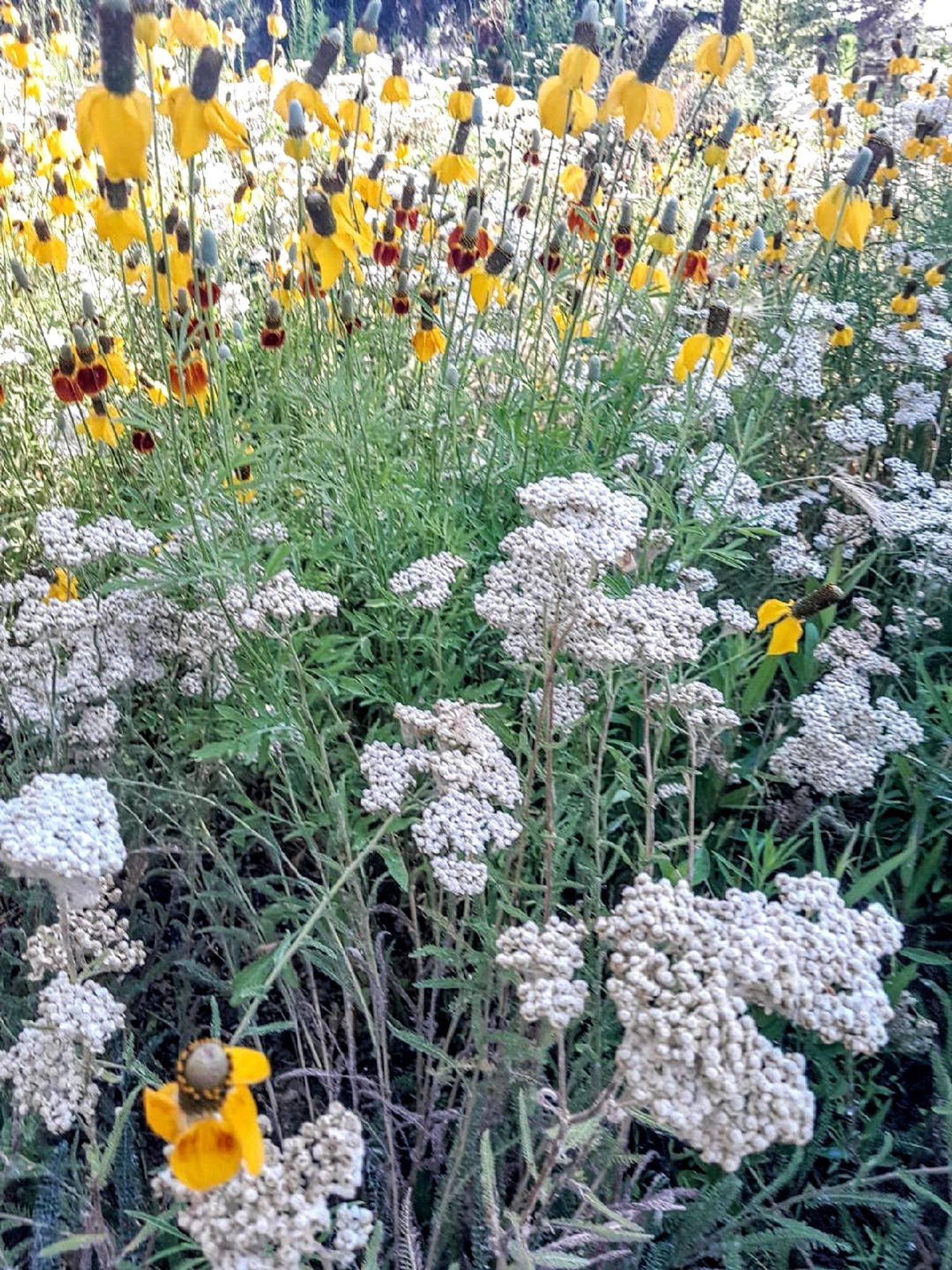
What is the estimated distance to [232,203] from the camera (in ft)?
12.4

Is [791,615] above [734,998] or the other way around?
the other way around

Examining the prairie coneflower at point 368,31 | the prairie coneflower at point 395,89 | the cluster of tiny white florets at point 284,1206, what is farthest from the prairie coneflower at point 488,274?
the cluster of tiny white florets at point 284,1206

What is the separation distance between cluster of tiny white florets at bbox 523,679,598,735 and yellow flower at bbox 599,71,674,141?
120 cm

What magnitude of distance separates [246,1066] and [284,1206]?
0.53ft

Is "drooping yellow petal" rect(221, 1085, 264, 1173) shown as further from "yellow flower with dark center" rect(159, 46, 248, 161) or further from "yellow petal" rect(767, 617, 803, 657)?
"yellow flower with dark center" rect(159, 46, 248, 161)

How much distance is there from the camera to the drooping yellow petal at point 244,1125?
77 centimetres

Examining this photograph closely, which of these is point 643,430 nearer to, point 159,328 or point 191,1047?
point 159,328

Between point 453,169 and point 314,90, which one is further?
point 453,169

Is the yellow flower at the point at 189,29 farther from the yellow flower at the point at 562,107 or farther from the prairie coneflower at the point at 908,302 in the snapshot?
the prairie coneflower at the point at 908,302

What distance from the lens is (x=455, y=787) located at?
135 centimetres

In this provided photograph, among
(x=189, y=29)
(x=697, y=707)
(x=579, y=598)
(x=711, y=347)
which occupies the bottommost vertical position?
(x=697, y=707)

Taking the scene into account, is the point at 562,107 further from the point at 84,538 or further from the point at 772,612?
the point at 84,538

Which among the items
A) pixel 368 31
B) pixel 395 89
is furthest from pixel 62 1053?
pixel 395 89

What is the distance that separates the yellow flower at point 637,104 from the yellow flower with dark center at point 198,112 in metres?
0.88
